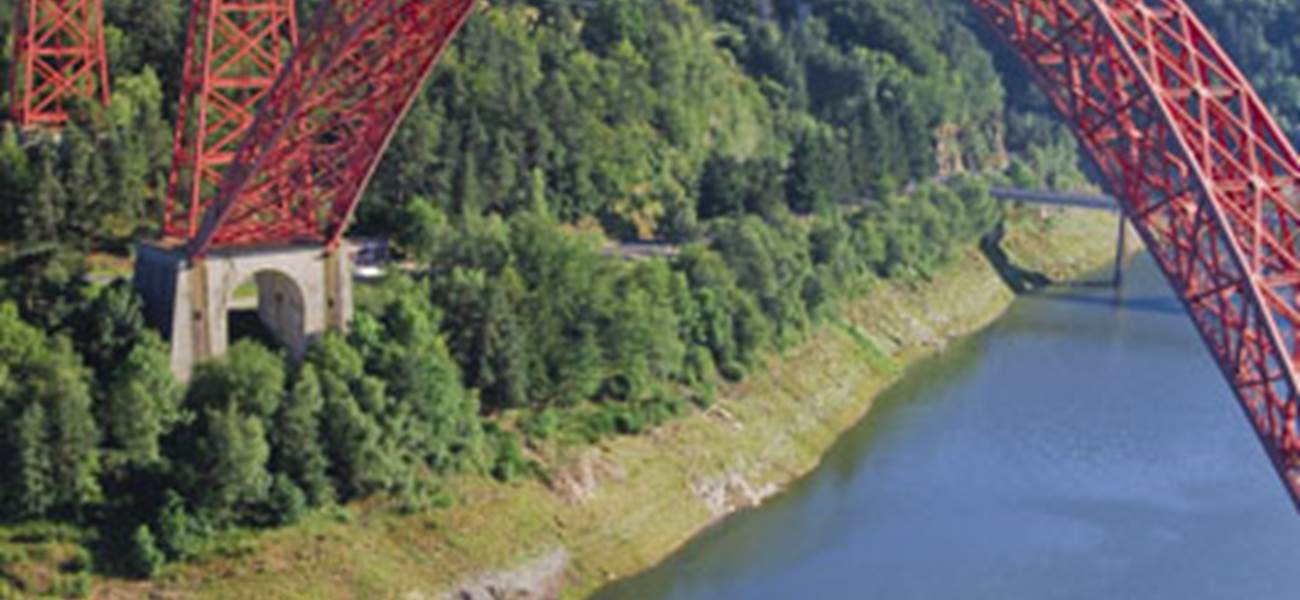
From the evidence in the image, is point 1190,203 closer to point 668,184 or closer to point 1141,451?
point 1141,451

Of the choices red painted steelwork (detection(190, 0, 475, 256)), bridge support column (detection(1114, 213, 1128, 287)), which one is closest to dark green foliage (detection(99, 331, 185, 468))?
red painted steelwork (detection(190, 0, 475, 256))

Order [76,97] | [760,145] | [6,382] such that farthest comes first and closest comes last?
[760,145], [76,97], [6,382]

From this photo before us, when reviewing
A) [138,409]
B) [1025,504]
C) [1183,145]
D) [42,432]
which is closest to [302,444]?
[138,409]

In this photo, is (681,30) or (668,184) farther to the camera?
(681,30)

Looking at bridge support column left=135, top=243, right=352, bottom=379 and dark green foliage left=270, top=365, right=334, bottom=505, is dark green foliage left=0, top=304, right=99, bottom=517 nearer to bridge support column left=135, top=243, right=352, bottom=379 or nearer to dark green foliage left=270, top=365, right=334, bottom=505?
bridge support column left=135, top=243, right=352, bottom=379

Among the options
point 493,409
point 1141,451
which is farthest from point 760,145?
point 493,409
